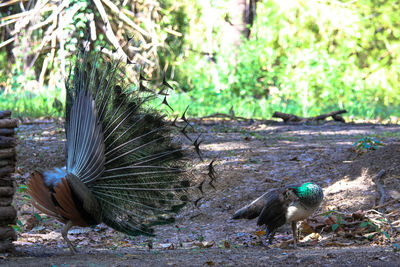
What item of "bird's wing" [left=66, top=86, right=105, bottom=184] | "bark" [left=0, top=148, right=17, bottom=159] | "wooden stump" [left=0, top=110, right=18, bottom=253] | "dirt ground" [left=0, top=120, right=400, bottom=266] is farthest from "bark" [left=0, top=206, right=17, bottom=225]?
"bird's wing" [left=66, top=86, right=105, bottom=184]

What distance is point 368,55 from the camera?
60.7 ft

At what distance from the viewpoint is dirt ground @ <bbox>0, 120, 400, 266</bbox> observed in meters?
4.02

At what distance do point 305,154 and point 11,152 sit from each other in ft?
12.9

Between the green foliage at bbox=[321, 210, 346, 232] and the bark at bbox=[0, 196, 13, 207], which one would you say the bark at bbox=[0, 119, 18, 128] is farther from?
the green foliage at bbox=[321, 210, 346, 232]

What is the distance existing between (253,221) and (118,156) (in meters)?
1.76

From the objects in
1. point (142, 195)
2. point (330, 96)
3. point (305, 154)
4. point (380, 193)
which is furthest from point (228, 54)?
point (142, 195)

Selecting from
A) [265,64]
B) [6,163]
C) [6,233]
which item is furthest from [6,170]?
[265,64]

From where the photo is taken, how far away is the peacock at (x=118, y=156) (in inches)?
170

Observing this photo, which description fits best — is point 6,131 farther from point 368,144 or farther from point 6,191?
point 368,144

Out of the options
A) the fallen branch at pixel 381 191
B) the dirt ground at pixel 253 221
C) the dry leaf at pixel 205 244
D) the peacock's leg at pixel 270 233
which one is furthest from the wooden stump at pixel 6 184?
the fallen branch at pixel 381 191

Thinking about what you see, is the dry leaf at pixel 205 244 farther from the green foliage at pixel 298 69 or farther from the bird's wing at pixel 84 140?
the green foliage at pixel 298 69

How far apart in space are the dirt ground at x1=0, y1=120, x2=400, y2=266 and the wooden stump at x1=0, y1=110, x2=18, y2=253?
14 centimetres

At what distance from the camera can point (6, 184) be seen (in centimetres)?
427

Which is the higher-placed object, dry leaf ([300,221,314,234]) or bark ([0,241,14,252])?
bark ([0,241,14,252])
